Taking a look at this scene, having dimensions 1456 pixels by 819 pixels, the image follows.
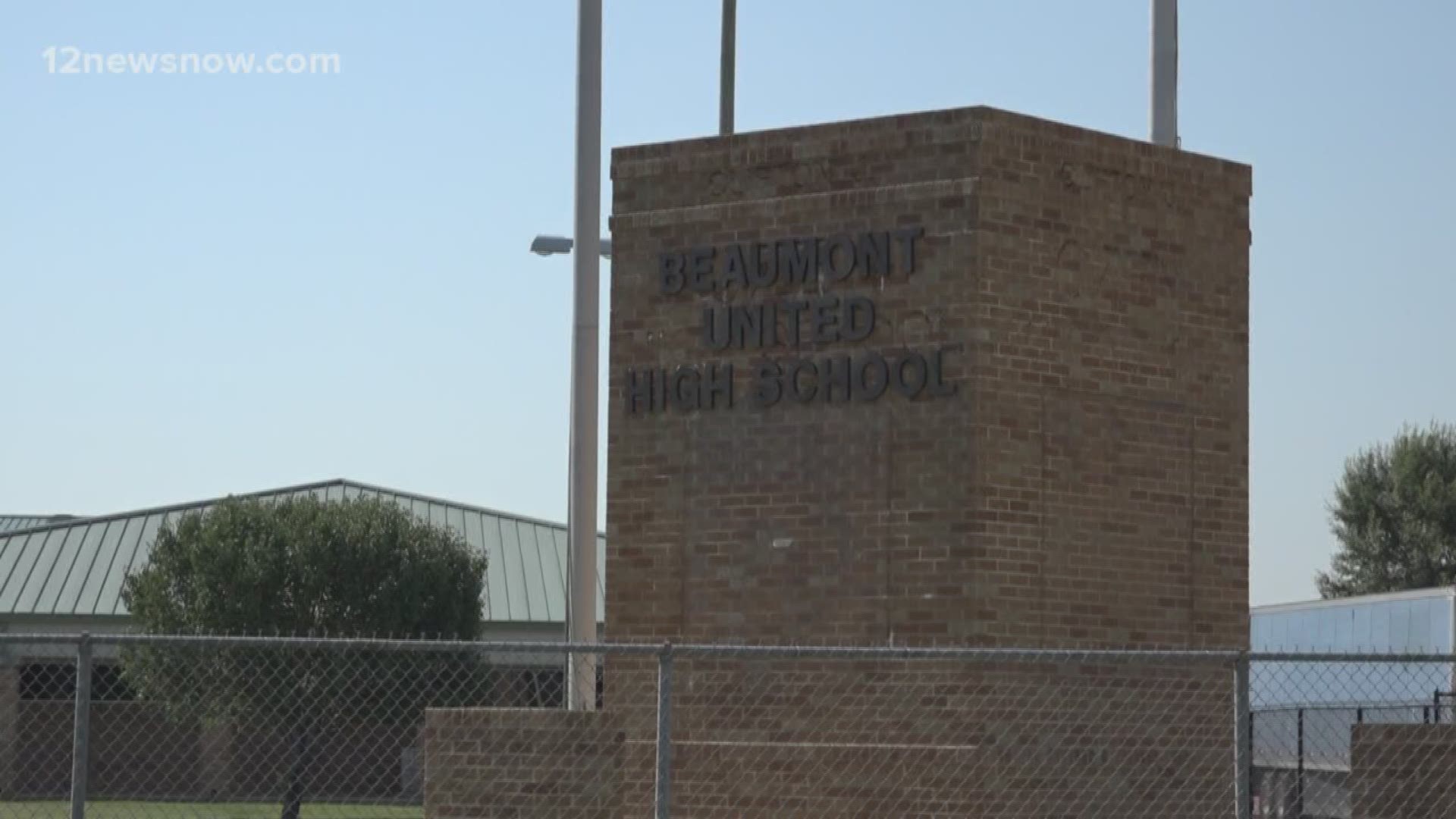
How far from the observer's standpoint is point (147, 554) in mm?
47844

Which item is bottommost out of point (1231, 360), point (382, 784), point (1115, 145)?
point (382, 784)

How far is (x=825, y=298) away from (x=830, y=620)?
191cm

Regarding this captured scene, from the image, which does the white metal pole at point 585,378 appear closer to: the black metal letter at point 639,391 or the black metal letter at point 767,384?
the black metal letter at point 639,391

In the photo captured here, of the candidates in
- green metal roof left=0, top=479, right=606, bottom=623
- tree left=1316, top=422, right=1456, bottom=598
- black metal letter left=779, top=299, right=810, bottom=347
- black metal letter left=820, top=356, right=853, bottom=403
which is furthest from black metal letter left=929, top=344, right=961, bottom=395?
tree left=1316, top=422, right=1456, bottom=598

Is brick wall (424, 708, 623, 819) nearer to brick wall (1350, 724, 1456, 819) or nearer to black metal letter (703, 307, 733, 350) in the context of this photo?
black metal letter (703, 307, 733, 350)

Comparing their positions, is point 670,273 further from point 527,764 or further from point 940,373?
point 527,764

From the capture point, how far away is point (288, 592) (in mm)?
38656

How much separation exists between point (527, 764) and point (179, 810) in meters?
21.2

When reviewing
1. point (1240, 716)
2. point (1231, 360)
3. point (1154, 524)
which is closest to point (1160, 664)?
point (1154, 524)

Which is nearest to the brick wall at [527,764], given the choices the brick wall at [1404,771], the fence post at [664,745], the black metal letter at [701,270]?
the fence post at [664,745]

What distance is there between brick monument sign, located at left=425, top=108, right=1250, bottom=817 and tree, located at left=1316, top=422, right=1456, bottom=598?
52.3 metres

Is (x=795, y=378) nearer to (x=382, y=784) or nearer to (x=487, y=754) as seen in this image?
(x=487, y=754)

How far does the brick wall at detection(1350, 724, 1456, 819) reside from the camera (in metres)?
12.1

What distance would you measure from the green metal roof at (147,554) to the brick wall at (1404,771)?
32305mm
